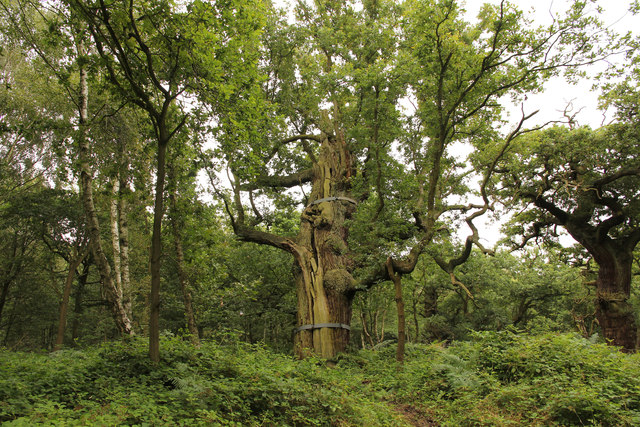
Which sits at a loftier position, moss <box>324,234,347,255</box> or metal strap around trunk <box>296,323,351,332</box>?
moss <box>324,234,347,255</box>

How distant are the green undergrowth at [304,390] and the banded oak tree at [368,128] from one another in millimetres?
2390

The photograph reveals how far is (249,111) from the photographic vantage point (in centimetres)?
569

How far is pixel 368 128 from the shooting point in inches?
375

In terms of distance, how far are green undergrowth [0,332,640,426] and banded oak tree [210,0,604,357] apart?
2.39m

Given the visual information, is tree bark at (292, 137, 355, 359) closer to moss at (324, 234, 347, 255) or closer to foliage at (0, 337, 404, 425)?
moss at (324, 234, 347, 255)

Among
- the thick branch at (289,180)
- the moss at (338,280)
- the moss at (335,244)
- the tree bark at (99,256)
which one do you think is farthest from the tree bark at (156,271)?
the thick branch at (289,180)

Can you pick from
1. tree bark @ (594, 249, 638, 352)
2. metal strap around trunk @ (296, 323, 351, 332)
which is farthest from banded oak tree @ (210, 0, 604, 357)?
tree bark @ (594, 249, 638, 352)

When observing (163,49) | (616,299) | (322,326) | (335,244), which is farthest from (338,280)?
(616,299)

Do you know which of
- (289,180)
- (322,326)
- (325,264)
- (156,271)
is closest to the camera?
(156,271)

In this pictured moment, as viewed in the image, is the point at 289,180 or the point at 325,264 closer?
the point at 325,264

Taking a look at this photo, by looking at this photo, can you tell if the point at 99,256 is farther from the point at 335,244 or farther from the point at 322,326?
the point at 335,244

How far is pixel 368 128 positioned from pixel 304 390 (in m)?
6.63

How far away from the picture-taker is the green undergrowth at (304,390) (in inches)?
151

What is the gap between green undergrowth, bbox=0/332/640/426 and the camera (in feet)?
12.6
